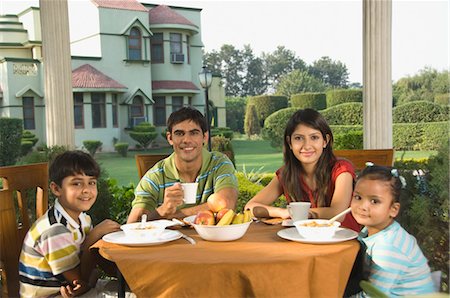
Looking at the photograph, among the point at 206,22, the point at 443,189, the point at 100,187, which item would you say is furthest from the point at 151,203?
the point at 206,22

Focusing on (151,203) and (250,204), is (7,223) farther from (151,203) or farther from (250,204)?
(250,204)

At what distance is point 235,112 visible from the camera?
95.5 feet

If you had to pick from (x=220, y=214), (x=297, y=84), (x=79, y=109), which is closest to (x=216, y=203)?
(x=220, y=214)

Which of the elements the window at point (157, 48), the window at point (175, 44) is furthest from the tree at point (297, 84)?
the window at point (157, 48)

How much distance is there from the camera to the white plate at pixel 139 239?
1.67m

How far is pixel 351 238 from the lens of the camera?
1670mm

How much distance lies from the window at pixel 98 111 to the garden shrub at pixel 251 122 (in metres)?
8.14

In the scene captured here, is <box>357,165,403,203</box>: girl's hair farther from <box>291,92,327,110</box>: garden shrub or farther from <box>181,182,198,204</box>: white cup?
<box>291,92,327,110</box>: garden shrub

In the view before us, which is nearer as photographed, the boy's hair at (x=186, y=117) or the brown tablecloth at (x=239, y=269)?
the brown tablecloth at (x=239, y=269)

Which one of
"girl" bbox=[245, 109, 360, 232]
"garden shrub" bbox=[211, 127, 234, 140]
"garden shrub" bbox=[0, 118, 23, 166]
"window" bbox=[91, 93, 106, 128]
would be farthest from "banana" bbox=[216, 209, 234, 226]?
"garden shrub" bbox=[211, 127, 234, 140]

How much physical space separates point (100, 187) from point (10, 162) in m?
14.3

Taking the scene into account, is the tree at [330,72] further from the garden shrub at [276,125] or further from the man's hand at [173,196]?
the man's hand at [173,196]

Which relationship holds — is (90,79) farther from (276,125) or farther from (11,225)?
(11,225)

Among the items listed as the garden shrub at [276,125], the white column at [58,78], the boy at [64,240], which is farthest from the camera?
the garden shrub at [276,125]
